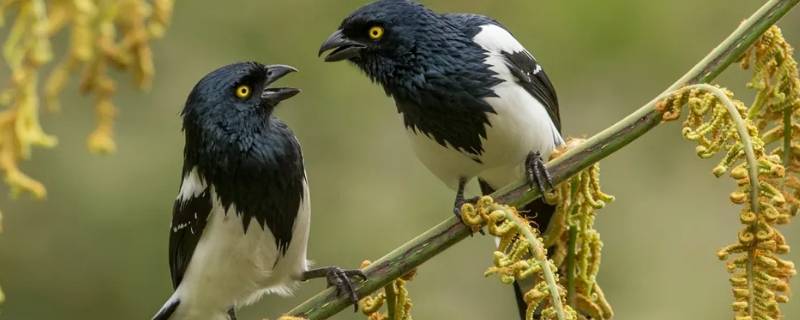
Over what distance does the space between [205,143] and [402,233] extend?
4.50 meters

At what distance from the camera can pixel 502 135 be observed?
4.14 metres

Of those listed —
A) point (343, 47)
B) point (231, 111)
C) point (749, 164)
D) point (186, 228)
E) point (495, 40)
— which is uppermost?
point (495, 40)

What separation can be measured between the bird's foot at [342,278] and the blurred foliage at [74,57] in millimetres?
1768

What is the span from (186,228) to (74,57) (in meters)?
3.47

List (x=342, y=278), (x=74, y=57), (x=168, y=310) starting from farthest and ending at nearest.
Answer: (x=168, y=310), (x=342, y=278), (x=74, y=57)

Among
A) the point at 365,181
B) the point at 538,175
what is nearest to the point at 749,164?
the point at 538,175

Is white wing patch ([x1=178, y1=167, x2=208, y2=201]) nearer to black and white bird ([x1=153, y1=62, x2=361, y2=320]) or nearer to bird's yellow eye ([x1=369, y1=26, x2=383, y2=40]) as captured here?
black and white bird ([x1=153, y1=62, x2=361, y2=320])

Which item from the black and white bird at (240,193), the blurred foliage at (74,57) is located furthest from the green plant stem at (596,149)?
the blurred foliage at (74,57)

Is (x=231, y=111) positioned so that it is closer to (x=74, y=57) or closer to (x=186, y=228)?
(x=186, y=228)

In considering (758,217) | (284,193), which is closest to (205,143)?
(284,193)

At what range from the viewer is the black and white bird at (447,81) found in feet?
13.4

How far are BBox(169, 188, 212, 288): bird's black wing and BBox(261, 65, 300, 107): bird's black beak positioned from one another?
39 centimetres

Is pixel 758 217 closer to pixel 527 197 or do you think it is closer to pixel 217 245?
pixel 527 197

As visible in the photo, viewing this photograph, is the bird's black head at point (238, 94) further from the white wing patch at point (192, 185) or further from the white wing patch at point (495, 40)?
the white wing patch at point (495, 40)
